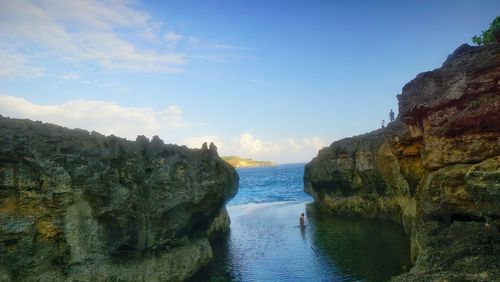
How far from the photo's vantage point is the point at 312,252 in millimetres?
35750

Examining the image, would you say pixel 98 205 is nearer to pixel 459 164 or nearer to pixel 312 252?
pixel 312 252

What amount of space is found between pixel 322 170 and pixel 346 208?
7939mm

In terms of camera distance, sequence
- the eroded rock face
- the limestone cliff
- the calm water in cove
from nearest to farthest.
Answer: the limestone cliff
the eroded rock face
the calm water in cove

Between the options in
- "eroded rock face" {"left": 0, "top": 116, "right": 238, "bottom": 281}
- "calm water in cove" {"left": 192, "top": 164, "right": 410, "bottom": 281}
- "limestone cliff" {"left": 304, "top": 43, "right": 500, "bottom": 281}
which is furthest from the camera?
"calm water in cove" {"left": 192, "top": 164, "right": 410, "bottom": 281}

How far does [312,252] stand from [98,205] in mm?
20713

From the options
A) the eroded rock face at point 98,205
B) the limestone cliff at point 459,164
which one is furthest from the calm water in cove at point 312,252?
the limestone cliff at point 459,164

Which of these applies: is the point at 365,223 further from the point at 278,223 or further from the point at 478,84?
the point at 478,84

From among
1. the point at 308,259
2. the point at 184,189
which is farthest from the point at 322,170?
the point at 184,189

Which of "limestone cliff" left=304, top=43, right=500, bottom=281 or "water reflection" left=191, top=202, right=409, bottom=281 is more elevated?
"limestone cliff" left=304, top=43, right=500, bottom=281

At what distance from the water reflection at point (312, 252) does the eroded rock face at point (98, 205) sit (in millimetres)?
4531

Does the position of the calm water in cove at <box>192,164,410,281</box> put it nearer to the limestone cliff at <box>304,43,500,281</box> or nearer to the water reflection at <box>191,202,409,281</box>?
the water reflection at <box>191,202,409,281</box>

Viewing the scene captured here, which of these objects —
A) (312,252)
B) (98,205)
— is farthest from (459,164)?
(98,205)

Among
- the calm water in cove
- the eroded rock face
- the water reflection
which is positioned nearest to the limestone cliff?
the calm water in cove

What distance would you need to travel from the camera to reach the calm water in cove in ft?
95.5
